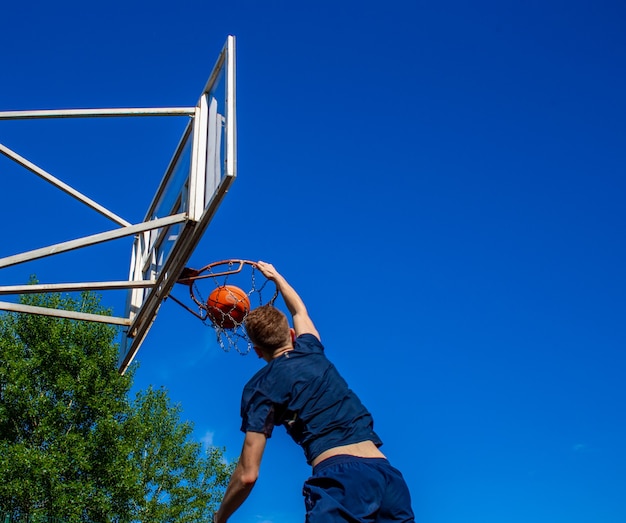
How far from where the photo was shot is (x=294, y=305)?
11.8 feet

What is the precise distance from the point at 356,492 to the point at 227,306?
383 centimetres

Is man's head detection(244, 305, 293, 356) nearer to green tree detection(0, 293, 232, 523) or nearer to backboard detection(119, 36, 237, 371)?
backboard detection(119, 36, 237, 371)

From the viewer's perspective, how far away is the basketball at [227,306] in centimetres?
626

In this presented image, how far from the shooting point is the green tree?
53.4 ft

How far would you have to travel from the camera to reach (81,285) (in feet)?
19.9

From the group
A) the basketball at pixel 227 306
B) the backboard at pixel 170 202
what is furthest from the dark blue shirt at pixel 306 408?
the basketball at pixel 227 306

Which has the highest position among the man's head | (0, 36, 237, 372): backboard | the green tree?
the green tree

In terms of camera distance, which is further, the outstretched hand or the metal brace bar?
the metal brace bar

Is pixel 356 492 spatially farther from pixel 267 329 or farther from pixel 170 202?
pixel 170 202

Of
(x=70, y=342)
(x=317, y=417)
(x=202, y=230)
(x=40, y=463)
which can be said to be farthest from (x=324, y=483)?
(x=70, y=342)

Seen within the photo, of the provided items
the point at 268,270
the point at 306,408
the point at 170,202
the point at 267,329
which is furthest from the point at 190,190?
the point at 306,408

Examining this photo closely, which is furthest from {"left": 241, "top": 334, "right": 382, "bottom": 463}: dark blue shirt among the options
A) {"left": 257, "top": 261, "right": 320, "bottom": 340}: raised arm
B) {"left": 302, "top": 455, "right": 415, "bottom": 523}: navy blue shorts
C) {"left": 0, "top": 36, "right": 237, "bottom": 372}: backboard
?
{"left": 0, "top": 36, "right": 237, "bottom": 372}: backboard

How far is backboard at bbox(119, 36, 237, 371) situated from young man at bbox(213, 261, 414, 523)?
243 cm

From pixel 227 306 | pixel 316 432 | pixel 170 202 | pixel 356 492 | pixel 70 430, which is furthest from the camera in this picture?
pixel 70 430
